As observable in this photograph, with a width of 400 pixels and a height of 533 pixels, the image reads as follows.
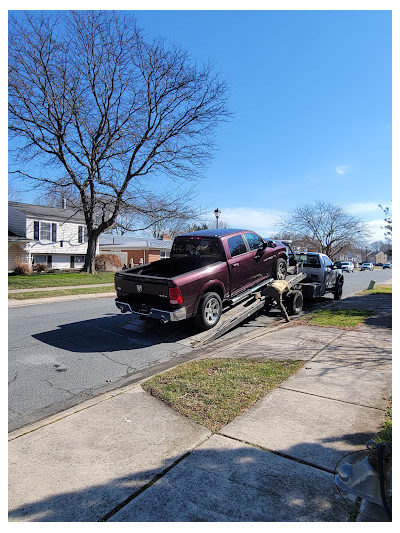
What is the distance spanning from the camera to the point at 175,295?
246 inches

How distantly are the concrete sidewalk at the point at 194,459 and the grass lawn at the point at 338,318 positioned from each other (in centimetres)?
398

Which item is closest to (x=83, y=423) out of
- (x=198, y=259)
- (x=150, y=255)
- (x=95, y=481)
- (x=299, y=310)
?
(x=95, y=481)


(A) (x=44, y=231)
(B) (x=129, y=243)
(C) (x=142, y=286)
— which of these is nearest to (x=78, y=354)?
(C) (x=142, y=286)

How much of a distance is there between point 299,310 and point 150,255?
42248 mm

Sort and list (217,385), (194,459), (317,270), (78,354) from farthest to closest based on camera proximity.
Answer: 1. (317,270)
2. (78,354)
3. (217,385)
4. (194,459)

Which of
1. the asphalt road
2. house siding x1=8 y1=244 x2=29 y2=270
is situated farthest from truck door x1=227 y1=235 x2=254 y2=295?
house siding x1=8 y1=244 x2=29 y2=270

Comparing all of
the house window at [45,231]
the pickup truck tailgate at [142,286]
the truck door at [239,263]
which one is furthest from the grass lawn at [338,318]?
the house window at [45,231]

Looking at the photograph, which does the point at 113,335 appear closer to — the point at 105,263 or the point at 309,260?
the point at 309,260

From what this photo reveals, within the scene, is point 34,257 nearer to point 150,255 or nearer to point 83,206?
point 83,206

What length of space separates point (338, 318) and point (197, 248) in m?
4.37

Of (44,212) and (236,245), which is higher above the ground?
(44,212)

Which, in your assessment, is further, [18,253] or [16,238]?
[18,253]

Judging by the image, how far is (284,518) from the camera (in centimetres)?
217

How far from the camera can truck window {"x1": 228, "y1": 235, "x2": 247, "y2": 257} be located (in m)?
7.77
